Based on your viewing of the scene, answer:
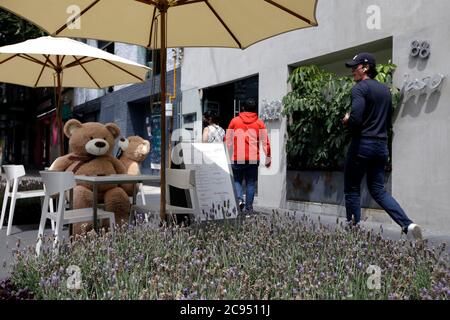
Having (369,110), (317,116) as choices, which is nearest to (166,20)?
(369,110)

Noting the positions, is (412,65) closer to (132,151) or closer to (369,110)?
(369,110)

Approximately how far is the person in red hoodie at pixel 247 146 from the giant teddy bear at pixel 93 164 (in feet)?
7.21

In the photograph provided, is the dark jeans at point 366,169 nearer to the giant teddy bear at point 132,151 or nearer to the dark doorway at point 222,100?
the giant teddy bear at point 132,151

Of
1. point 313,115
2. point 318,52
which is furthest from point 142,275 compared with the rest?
point 318,52

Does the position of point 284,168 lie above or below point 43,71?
below

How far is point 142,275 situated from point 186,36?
3.15 metres

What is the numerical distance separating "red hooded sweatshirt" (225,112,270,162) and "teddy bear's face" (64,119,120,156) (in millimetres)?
2238

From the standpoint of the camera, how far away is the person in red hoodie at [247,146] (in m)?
7.18

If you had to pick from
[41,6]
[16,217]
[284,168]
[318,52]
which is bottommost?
[16,217]

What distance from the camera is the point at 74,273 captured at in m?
2.55

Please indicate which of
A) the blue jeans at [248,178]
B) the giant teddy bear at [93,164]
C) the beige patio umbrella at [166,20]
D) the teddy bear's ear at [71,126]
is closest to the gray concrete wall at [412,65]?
the blue jeans at [248,178]

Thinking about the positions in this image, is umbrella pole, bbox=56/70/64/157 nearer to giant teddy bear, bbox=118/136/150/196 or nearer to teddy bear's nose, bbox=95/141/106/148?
giant teddy bear, bbox=118/136/150/196

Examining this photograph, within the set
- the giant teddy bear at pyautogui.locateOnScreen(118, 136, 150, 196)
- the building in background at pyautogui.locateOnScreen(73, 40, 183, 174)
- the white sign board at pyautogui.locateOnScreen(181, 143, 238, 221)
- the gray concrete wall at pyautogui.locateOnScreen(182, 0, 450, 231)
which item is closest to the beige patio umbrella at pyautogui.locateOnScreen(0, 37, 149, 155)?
the giant teddy bear at pyautogui.locateOnScreen(118, 136, 150, 196)
